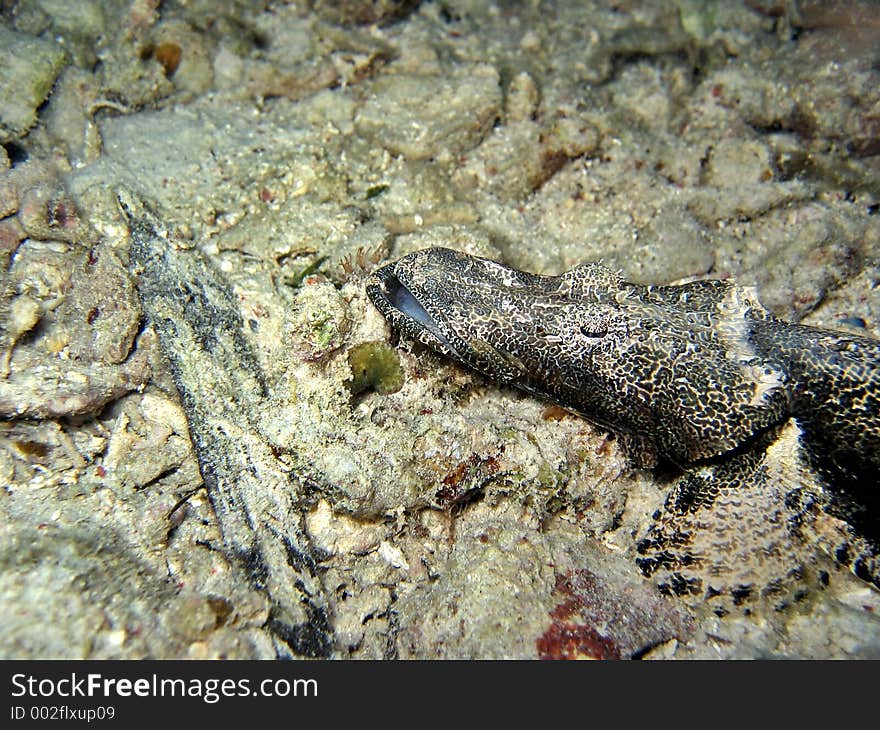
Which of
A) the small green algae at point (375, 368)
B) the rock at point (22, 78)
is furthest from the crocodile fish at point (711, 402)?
the rock at point (22, 78)

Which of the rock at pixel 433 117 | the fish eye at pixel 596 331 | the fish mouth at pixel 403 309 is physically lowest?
the fish eye at pixel 596 331

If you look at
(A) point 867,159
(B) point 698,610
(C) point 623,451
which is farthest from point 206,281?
(A) point 867,159

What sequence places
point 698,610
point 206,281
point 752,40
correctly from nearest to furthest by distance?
point 698,610
point 206,281
point 752,40

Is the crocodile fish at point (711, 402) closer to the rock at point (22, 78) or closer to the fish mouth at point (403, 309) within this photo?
the fish mouth at point (403, 309)

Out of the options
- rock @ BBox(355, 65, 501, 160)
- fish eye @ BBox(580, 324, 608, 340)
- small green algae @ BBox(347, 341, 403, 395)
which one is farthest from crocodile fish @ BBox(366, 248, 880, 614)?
rock @ BBox(355, 65, 501, 160)

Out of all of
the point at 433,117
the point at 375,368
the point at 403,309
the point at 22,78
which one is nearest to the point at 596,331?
the point at 403,309

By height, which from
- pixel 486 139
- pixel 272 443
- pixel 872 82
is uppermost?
pixel 872 82

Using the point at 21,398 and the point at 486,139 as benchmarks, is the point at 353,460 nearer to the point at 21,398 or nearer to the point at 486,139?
the point at 21,398
